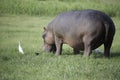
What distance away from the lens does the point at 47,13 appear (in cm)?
2738

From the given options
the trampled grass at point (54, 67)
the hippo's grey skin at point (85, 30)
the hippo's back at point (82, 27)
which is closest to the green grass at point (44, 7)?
the trampled grass at point (54, 67)

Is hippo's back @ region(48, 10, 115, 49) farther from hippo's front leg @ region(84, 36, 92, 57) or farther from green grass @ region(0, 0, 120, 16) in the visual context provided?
green grass @ region(0, 0, 120, 16)

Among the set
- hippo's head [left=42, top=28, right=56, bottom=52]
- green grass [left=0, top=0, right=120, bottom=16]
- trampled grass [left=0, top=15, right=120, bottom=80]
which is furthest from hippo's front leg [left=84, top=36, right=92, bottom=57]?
green grass [left=0, top=0, right=120, bottom=16]

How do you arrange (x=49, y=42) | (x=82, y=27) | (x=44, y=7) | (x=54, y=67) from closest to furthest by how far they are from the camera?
(x=54, y=67) < (x=82, y=27) < (x=49, y=42) < (x=44, y=7)

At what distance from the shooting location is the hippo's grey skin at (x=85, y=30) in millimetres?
10289

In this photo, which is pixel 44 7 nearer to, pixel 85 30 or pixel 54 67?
pixel 85 30

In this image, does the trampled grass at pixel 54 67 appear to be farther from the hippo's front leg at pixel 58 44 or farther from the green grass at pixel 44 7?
the green grass at pixel 44 7

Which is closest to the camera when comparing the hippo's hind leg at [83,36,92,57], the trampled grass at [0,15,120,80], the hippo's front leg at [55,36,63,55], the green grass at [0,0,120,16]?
the trampled grass at [0,15,120,80]

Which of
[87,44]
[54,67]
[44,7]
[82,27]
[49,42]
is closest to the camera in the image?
[54,67]

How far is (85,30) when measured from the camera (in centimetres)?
1034

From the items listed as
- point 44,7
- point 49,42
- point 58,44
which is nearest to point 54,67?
point 58,44

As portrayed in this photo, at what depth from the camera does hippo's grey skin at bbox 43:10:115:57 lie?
10289 millimetres

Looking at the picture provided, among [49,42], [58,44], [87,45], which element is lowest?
[49,42]

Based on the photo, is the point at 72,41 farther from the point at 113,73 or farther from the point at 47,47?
the point at 113,73
